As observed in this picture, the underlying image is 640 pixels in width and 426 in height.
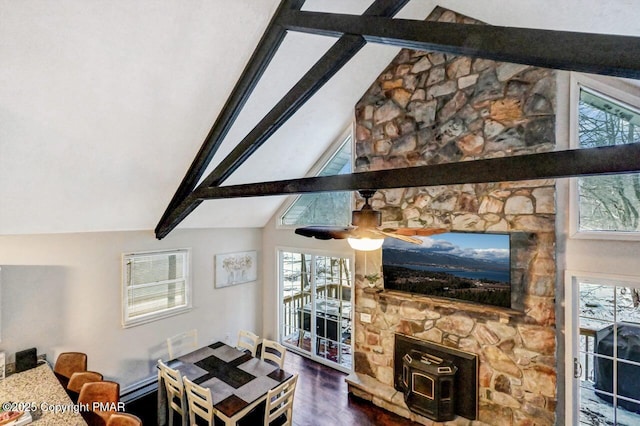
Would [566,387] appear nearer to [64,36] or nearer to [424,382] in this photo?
[424,382]

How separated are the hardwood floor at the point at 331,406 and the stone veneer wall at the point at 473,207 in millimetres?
236

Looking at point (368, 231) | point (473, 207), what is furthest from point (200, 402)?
point (473, 207)

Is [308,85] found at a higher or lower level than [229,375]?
higher

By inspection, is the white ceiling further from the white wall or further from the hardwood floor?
the hardwood floor

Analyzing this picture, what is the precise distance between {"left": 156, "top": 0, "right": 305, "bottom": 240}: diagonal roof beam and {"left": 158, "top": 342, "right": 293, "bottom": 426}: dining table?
6.82 ft

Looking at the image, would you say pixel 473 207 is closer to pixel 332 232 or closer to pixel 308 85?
pixel 332 232

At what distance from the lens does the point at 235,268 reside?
5.81 metres

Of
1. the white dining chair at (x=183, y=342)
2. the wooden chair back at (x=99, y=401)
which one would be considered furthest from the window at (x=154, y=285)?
the wooden chair back at (x=99, y=401)

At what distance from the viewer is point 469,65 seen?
3686mm

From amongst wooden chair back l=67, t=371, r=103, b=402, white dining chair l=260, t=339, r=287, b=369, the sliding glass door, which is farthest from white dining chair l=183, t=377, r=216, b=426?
the sliding glass door

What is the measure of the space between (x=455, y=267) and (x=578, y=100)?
223 cm

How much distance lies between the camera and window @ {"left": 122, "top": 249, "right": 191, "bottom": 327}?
443 centimetres

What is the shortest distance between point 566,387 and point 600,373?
1.22ft

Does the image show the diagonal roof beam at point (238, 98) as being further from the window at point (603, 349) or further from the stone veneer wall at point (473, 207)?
the window at point (603, 349)
